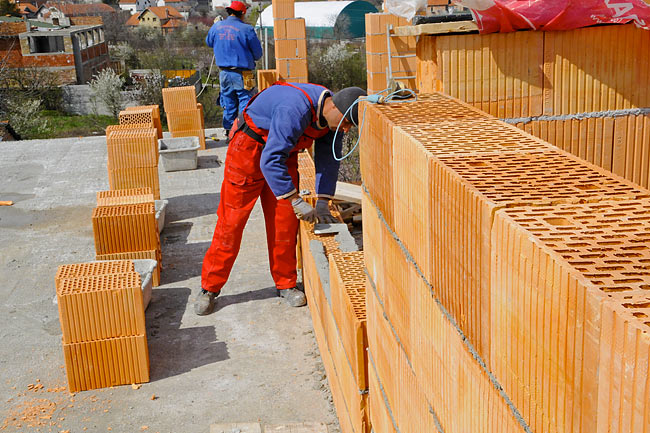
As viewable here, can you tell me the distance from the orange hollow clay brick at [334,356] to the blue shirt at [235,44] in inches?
185

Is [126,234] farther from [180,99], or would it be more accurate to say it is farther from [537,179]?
[180,99]

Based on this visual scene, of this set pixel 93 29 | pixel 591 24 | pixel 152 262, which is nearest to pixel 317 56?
pixel 93 29

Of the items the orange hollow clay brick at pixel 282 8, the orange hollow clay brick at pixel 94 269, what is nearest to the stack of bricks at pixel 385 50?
the orange hollow clay brick at pixel 282 8

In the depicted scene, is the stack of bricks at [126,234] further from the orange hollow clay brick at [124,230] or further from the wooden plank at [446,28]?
the wooden plank at [446,28]

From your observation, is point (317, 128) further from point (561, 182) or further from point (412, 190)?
point (561, 182)

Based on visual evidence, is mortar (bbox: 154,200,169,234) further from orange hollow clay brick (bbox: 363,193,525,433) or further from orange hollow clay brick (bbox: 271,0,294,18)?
orange hollow clay brick (bbox: 363,193,525,433)

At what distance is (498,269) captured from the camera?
54.7 inches

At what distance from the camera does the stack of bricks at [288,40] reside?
9.79 meters

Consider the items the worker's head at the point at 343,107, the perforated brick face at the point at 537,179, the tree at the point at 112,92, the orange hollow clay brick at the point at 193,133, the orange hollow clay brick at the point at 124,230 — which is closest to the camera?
the perforated brick face at the point at 537,179

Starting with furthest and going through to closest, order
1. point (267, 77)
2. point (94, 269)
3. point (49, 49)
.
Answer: point (49, 49), point (267, 77), point (94, 269)

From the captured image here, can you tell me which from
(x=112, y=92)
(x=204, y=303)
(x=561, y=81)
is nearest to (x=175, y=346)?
(x=204, y=303)

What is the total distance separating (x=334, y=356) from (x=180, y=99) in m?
7.43

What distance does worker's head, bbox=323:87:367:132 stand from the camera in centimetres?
434

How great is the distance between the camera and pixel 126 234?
604cm
